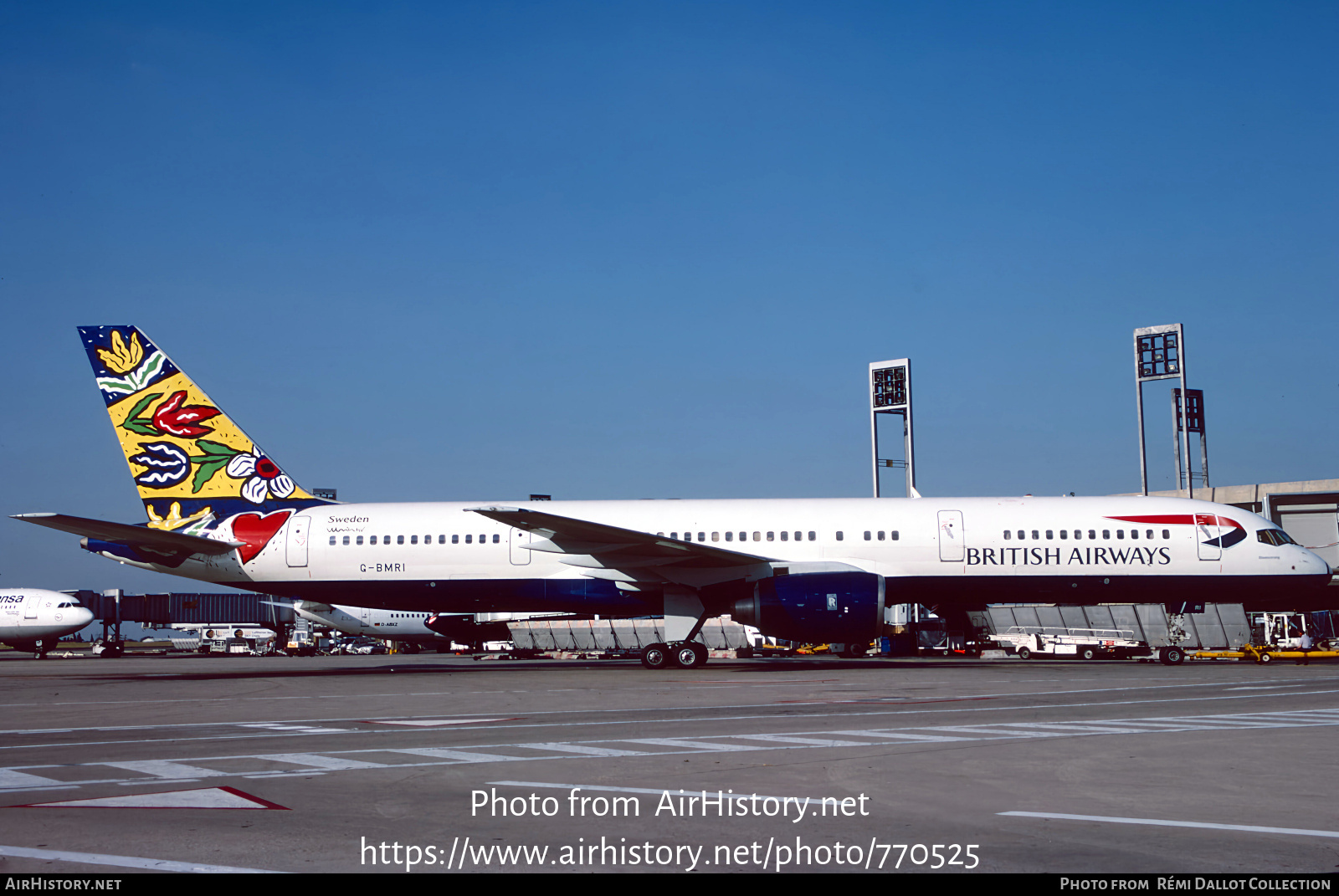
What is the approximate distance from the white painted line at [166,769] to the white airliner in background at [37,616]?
52990 millimetres

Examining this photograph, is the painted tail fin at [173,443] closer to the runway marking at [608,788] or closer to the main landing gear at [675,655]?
the main landing gear at [675,655]

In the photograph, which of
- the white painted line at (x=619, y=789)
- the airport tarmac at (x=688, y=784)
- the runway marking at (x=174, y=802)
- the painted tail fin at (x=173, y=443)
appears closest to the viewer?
the airport tarmac at (x=688, y=784)

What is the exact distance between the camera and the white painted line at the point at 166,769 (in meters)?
9.51

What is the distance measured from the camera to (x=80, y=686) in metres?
26.0

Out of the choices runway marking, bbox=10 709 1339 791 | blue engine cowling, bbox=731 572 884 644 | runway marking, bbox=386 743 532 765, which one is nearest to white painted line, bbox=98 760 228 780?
runway marking, bbox=10 709 1339 791

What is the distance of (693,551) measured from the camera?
1051 inches

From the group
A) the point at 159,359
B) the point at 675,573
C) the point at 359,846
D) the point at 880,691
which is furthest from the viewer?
the point at 159,359

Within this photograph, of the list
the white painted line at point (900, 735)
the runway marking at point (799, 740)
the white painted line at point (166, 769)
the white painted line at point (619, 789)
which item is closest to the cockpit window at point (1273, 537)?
the white painted line at point (900, 735)

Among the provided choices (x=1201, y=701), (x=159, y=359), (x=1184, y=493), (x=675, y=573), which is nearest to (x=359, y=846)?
(x=1201, y=701)

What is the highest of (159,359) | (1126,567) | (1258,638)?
(159,359)

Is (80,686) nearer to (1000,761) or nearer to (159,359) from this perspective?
(159,359)

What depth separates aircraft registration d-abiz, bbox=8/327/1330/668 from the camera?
28094mm

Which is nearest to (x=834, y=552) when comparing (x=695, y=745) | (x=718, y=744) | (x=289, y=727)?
(x=289, y=727)

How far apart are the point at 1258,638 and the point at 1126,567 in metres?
16.9
